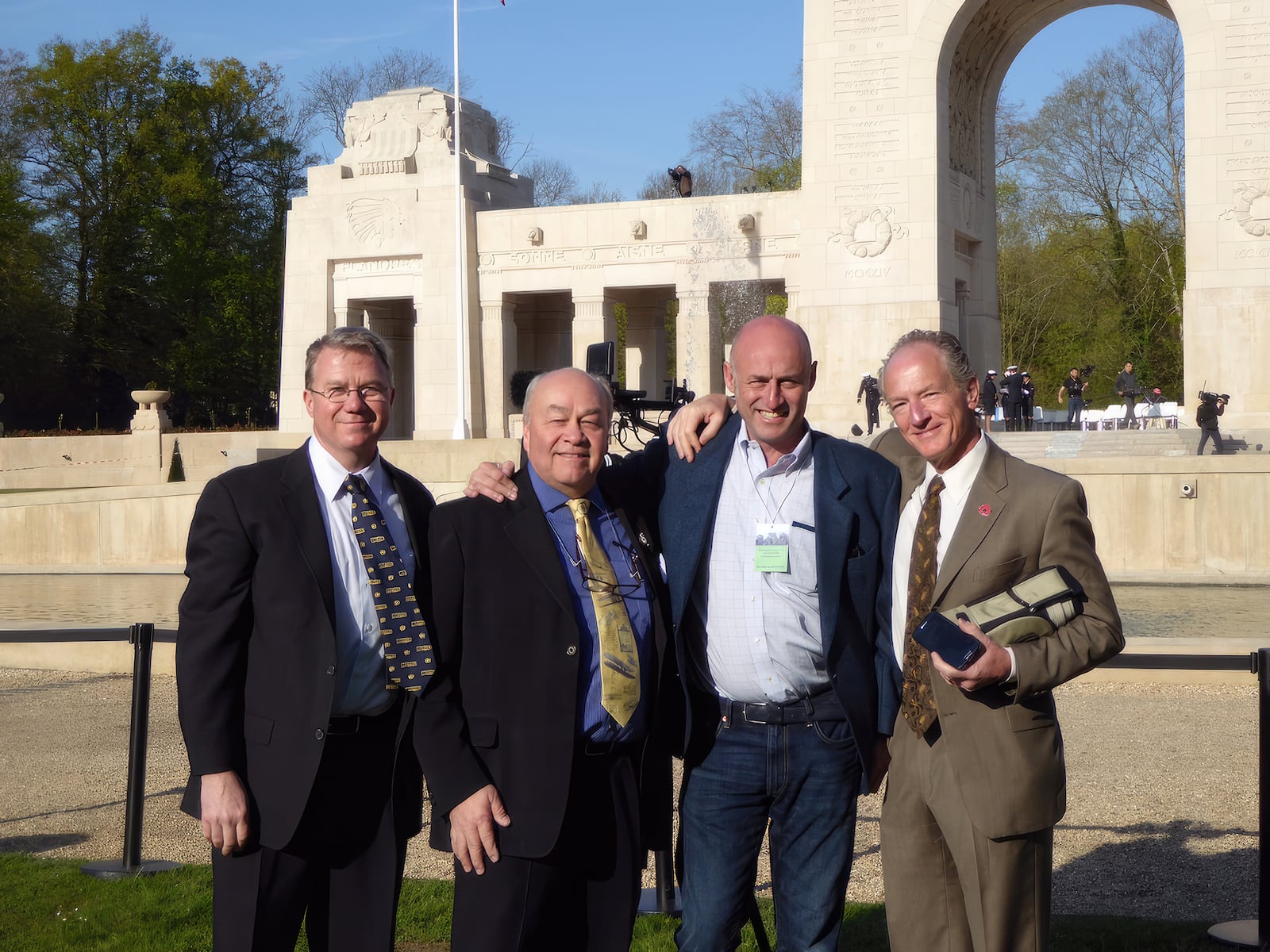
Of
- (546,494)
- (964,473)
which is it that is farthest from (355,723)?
(964,473)

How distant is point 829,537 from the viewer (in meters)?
3.89

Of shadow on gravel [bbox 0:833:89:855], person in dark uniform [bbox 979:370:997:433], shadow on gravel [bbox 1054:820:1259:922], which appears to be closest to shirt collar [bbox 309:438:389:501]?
shadow on gravel [bbox 1054:820:1259:922]

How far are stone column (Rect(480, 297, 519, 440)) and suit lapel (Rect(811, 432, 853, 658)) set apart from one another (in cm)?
3460

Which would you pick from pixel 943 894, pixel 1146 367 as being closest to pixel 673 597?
pixel 943 894

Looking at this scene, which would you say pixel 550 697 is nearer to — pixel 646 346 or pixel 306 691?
pixel 306 691

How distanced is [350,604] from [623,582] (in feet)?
2.68

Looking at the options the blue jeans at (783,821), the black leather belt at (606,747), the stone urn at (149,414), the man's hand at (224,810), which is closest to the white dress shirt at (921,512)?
the blue jeans at (783,821)

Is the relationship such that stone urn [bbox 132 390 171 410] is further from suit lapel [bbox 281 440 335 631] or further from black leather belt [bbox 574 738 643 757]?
black leather belt [bbox 574 738 643 757]

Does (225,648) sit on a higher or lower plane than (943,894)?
higher

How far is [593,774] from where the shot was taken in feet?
12.5

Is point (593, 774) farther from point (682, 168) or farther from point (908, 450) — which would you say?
point (682, 168)

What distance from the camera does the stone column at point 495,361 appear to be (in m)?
38.4

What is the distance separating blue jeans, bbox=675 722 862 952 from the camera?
3.87m

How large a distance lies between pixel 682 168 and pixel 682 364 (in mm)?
6374
